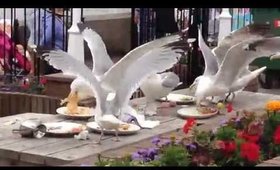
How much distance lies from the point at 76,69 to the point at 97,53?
672 millimetres

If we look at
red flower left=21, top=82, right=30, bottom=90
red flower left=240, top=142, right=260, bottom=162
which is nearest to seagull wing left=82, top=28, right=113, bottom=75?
red flower left=240, top=142, right=260, bottom=162

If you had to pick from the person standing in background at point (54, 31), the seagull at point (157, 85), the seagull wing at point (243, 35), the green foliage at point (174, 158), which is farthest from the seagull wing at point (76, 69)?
the person standing in background at point (54, 31)

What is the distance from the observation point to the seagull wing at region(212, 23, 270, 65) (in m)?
5.72

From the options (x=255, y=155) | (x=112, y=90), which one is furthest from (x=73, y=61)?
(x=255, y=155)

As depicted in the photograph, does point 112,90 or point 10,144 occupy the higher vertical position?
point 112,90

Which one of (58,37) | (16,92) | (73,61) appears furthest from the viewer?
(58,37)

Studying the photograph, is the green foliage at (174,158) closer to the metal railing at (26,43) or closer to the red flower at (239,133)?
the red flower at (239,133)

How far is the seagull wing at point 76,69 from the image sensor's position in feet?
15.8

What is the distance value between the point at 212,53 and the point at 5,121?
1.74 metres

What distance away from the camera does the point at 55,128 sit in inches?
194

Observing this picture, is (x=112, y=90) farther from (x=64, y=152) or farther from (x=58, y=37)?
(x=58, y=37)

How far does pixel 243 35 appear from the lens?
600 centimetres

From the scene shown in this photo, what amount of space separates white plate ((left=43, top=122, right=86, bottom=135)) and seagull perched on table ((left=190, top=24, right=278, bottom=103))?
3.84 feet

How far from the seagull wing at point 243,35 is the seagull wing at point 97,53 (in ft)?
3.56
